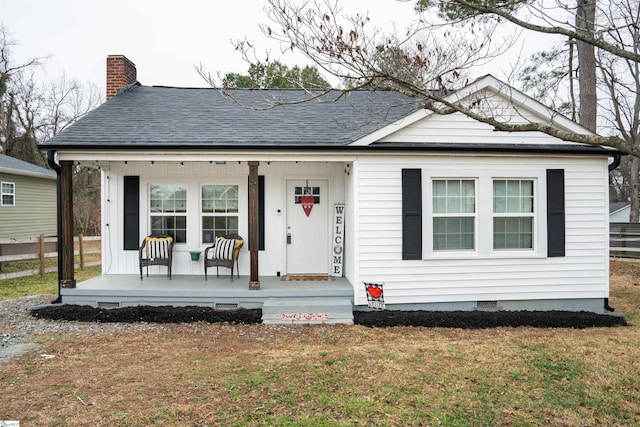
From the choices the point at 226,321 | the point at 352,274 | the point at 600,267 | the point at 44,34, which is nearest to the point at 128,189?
the point at 226,321

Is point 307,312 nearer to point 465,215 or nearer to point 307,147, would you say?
point 307,147

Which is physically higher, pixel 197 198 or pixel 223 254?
pixel 197 198

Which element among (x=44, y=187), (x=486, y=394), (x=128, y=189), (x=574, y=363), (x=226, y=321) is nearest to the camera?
(x=486, y=394)

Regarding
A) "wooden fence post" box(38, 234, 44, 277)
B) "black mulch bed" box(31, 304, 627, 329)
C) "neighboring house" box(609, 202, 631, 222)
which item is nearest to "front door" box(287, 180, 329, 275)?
"black mulch bed" box(31, 304, 627, 329)

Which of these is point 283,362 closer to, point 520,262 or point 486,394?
point 486,394

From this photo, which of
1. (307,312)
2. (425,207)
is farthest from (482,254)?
(307,312)

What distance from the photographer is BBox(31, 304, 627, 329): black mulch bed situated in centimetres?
682

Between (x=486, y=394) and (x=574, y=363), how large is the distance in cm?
161

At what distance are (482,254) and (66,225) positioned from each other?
7032mm

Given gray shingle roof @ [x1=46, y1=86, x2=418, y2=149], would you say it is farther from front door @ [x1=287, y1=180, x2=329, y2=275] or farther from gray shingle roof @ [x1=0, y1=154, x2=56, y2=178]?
gray shingle roof @ [x1=0, y1=154, x2=56, y2=178]

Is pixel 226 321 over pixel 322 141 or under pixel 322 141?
under

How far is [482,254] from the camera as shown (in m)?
7.29

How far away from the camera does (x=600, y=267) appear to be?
7.53 meters

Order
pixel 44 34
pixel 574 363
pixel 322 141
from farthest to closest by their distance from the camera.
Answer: pixel 44 34, pixel 322 141, pixel 574 363
